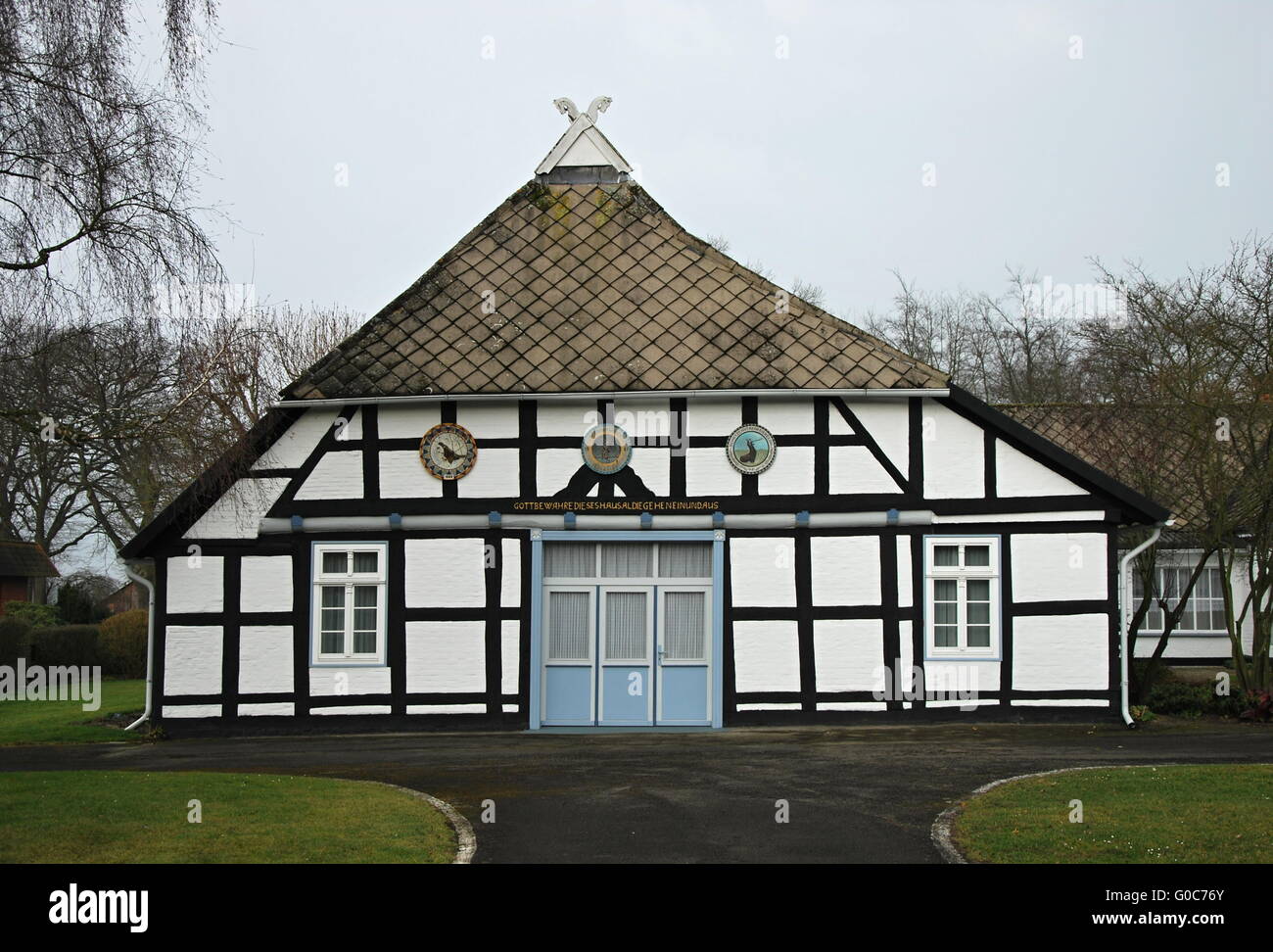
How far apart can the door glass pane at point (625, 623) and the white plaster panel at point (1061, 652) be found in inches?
184

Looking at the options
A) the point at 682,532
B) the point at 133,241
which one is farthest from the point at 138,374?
the point at 682,532

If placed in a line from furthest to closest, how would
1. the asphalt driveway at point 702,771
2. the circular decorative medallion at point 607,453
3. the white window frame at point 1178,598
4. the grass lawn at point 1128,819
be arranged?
the white window frame at point 1178,598
the circular decorative medallion at point 607,453
the asphalt driveway at point 702,771
the grass lawn at point 1128,819

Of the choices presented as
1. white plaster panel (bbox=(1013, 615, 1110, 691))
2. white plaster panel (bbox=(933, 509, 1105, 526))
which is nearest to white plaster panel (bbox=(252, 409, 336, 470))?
white plaster panel (bbox=(933, 509, 1105, 526))

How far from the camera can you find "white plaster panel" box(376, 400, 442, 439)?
1761 cm

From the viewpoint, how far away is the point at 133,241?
10695mm

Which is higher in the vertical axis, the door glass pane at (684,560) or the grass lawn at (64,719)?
the door glass pane at (684,560)

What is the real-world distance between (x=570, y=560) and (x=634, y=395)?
227cm

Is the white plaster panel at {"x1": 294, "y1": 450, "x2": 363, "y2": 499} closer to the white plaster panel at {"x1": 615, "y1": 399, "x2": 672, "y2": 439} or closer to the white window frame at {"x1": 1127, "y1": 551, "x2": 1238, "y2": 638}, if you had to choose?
the white plaster panel at {"x1": 615, "y1": 399, "x2": 672, "y2": 439}

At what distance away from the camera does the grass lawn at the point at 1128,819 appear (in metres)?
8.36

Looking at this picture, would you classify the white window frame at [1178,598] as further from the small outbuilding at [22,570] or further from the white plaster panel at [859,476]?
the small outbuilding at [22,570]

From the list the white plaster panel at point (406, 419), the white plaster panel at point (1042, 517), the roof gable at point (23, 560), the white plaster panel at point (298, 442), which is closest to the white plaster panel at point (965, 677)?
the white plaster panel at point (1042, 517)
